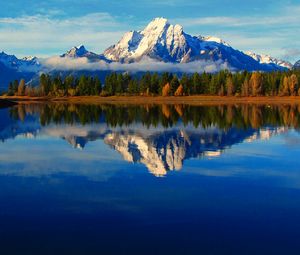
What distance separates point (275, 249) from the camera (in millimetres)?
16953

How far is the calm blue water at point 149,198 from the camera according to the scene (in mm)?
17500

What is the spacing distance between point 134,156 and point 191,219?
17.6 meters

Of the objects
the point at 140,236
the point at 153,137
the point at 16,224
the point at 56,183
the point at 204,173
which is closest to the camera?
the point at 140,236

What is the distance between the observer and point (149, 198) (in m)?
23.9

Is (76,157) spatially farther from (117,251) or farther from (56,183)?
(117,251)

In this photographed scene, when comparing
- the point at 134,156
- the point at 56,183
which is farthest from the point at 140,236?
the point at 134,156

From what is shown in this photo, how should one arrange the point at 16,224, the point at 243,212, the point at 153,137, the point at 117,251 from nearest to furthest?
the point at 117,251 < the point at 16,224 < the point at 243,212 < the point at 153,137

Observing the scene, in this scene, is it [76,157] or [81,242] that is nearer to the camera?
[81,242]

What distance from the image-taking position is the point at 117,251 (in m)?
16.7

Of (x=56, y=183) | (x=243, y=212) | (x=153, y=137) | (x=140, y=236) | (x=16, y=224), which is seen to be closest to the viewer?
(x=140, y=236)

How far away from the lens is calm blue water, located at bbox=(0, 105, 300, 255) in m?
17.5

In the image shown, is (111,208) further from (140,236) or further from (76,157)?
(76,157)

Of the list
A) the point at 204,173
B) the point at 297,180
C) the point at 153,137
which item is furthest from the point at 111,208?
the point at 153,137

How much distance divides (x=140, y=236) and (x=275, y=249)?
5.32 meters
